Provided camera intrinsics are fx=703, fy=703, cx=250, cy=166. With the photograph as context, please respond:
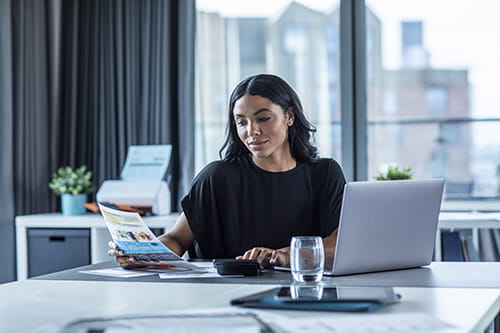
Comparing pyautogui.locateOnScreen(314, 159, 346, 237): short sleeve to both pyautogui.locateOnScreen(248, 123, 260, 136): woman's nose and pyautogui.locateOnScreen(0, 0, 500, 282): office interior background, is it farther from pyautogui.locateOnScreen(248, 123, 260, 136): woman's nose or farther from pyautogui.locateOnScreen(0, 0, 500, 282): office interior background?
pyautogui.locateOnScreen(0, 0, 500, 282): office interior background

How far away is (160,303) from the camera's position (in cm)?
137

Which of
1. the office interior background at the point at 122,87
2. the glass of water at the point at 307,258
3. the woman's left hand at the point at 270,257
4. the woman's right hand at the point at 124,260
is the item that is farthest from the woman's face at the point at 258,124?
the office interior background at the point at 122,87

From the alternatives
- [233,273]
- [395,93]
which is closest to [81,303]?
[233,273]

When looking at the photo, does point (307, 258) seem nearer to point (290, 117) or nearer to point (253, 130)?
point (253, 130)

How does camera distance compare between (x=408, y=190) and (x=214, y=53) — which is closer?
(x=408, y=190)

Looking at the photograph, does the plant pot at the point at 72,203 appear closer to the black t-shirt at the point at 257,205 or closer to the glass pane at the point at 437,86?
the black t-shirt at the point at 257,205

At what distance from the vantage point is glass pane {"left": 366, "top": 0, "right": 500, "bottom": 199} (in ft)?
31.4

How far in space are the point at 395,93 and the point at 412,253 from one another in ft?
56.1

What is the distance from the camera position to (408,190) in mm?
1733

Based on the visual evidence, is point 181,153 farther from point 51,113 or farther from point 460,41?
point 460,41

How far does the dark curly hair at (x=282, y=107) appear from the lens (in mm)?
2293

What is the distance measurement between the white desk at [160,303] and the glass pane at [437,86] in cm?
717

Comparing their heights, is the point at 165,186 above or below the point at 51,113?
below

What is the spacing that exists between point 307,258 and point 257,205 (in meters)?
Result: 0.72
